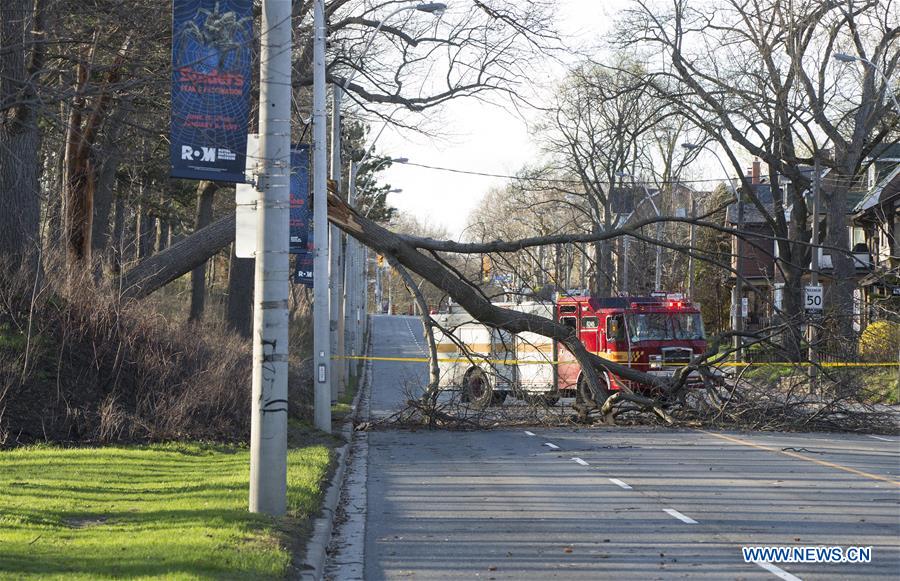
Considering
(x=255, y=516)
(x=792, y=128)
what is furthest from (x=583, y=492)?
(x=792, y=128)

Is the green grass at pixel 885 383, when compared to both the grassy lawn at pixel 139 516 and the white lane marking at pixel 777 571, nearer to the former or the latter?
the grassy lawn at pixel 139 516

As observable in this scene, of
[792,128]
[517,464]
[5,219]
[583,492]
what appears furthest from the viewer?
[792,128]

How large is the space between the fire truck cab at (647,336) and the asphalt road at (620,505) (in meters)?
7.93

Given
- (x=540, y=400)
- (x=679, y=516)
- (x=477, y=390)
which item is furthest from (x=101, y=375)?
(x=477, y=390)

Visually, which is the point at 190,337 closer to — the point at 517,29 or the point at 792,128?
the point at 517,29

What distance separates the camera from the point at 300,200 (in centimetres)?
2198

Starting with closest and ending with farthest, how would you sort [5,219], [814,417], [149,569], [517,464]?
[149,569] < [517,464] < [5,219] < [814,417]

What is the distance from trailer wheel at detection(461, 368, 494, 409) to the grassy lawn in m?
8.59

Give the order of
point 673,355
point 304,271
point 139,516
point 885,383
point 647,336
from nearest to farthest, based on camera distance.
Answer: point 139,516
point 304,271
point 673,355
point 647,336
point 885,383

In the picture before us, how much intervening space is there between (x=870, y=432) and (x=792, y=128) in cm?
1776

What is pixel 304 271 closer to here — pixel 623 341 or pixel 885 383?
pixel 623 341

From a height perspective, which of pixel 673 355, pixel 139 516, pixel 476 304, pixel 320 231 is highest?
pixel 320 231

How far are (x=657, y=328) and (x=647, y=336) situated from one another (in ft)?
1.14

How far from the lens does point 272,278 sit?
10.0 m
